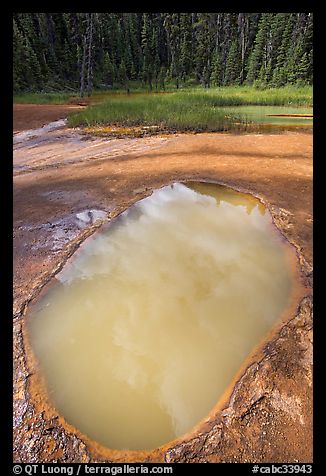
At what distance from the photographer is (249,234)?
4516 mm

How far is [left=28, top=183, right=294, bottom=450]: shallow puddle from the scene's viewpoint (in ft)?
7.82

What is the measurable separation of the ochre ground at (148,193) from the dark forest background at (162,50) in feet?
65.1

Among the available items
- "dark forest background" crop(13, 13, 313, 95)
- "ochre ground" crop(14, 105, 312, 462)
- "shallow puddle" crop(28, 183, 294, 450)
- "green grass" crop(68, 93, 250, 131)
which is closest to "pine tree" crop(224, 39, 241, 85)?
"dark forest background" crop(13, 13, 313, 95)

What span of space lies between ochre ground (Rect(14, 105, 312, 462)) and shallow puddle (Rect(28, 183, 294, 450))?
0.46 ft

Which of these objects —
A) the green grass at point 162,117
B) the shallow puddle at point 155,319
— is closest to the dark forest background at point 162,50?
the green grass at point 162,117

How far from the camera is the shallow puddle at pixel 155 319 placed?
2385 millimetres

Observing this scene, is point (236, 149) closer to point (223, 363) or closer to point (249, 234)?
point (249, 234)

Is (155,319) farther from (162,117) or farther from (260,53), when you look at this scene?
(260,53)

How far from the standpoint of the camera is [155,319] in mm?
3119

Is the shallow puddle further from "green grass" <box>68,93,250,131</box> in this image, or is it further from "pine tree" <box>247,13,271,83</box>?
"pine tree" <box>247,13,271,83</box>

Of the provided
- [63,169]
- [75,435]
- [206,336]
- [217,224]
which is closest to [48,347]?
[75,435]

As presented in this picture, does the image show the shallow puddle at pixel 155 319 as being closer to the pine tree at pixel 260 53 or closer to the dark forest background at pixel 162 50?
the dark forest background at pixel 162 50

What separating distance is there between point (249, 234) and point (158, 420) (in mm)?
2913

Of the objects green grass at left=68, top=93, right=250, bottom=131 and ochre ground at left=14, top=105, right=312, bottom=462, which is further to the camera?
green grass at left=68, top=93, right=250, bottom=131
